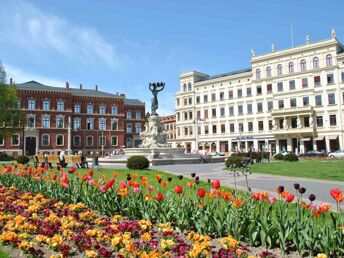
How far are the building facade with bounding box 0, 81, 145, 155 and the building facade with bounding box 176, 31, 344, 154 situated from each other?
15.9 m

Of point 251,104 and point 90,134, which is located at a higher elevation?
point 251,104

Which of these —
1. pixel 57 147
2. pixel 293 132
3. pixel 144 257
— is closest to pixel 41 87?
pixel 57 147

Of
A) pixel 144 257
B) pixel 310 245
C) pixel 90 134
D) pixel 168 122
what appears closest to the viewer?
pixel 144 257

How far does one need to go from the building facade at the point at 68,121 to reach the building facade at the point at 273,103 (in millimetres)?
15896

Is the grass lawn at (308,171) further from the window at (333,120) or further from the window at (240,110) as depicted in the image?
the window at (240,110)

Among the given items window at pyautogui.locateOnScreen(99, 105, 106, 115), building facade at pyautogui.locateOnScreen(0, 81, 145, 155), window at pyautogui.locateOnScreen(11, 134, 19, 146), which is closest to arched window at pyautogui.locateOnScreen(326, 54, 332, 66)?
building facade at pyautogui.locateOnScreen(0, 81, 145, 155)

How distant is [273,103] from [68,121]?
4247cm

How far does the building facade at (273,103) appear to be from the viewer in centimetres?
5522

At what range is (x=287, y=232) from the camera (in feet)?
15.9

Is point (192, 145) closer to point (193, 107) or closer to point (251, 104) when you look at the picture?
point (193, 107)

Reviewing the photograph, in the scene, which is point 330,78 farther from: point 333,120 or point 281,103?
point 281,103

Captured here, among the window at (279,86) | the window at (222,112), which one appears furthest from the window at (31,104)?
the window at (279,86)

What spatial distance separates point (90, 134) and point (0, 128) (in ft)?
81.4

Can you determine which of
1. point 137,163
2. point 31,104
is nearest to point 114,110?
point 31,104
